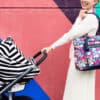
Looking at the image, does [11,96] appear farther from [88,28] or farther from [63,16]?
[63,16]

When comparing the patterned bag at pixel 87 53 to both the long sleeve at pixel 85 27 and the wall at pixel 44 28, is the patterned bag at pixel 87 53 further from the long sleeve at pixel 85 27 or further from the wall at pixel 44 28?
the wall at pixel 44 28

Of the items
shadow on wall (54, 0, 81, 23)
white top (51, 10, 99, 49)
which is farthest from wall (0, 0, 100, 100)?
white top (51, 10, 99, 49)

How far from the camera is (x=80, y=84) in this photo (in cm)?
502

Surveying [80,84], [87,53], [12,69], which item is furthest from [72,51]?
[12,69]

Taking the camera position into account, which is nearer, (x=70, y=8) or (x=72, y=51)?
(x=72, y=51)

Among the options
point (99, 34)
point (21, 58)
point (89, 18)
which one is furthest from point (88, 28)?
point (21, 58)

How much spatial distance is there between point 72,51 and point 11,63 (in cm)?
85

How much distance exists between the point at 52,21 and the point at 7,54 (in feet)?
4.47

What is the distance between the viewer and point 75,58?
16.2 feet

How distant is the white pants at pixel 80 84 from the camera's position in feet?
16.5

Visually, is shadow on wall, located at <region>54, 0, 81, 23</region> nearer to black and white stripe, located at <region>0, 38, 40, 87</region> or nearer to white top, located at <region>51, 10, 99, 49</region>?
white top, located at <region>51, 10, 99, 49</region>

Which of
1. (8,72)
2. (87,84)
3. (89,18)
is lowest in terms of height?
(87,84)

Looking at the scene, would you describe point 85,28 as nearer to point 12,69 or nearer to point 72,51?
point 72,51

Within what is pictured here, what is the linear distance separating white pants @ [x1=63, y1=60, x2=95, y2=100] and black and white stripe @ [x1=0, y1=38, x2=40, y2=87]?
607mm
